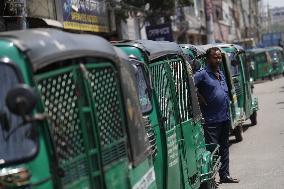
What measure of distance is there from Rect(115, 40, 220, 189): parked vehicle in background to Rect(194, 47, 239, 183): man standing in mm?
666

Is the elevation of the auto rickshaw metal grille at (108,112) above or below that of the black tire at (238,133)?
above

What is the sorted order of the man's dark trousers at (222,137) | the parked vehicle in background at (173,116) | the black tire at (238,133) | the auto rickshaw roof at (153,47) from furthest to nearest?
the black tire at (238,133), the man's dark trousers at (222,137), the auto rickshaw roof at (153,47), the parked vehicle in background at (173,116)

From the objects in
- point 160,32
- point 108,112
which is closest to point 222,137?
point 108,112

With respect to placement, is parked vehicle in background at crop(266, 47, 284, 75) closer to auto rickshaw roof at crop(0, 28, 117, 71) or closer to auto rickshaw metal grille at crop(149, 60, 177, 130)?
auto rickshaw metal grille at crop(149, 60, 177, 130)

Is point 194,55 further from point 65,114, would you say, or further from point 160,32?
point 160,32

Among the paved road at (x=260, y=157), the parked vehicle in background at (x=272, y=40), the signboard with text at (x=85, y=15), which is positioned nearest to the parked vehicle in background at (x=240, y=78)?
the paved road at (x=260, y=157)

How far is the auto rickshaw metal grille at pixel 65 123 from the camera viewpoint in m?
3.89

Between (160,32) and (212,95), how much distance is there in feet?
54.6

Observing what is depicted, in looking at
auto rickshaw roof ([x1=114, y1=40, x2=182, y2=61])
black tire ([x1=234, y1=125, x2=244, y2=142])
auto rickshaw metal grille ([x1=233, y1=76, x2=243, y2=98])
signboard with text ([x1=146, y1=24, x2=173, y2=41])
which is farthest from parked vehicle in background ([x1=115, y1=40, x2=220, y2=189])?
signboard with text ([x1=146, y1=24, x2=173, y2=41])

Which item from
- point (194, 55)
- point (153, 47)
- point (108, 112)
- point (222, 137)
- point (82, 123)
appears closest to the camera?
point (82, 123)

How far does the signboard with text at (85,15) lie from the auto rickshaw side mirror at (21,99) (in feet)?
52.4

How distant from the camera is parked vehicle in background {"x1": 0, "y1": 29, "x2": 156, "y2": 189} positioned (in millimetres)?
3705

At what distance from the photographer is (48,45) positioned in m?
3.94

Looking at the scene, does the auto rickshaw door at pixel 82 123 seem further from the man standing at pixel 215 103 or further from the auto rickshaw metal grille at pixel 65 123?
the man standing at pixel 215 103
